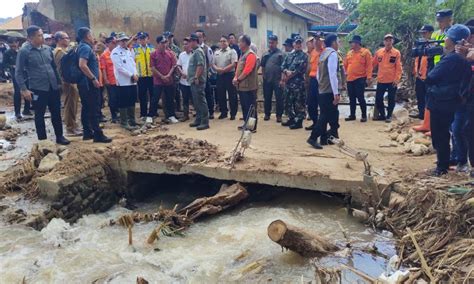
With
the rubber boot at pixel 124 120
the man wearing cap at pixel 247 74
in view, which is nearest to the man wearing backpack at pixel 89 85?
the rubber boot at pixel 124 120

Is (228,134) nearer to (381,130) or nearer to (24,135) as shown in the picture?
(381,130)

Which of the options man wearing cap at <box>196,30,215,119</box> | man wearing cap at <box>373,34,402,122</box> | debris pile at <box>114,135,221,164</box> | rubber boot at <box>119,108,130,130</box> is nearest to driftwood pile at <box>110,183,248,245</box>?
debris pile at <box>114,135,221,164</box>

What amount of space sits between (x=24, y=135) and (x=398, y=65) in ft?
25.0

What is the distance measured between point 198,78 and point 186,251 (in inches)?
158

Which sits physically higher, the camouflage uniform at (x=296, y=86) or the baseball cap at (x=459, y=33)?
the baseball cap at (x=459, y=33)

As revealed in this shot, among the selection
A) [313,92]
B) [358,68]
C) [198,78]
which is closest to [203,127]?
[198,78]

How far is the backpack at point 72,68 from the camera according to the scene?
21.2 feet

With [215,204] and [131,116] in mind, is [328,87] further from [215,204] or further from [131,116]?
[131,116]

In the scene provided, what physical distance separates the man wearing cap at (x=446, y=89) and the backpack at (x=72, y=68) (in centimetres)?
514

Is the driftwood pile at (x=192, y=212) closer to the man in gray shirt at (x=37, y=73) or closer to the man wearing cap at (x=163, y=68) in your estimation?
the man in gray shirt at (x=37, y=73)

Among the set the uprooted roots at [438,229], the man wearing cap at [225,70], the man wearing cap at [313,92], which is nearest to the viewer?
the uprooted roots at [438,229]

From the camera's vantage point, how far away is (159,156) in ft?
19.9

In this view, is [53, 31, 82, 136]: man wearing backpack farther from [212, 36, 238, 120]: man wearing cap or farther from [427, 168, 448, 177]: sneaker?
[427, 168, 448, 177]: sneaker

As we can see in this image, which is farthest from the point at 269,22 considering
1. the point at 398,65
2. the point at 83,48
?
the point at 83,48
